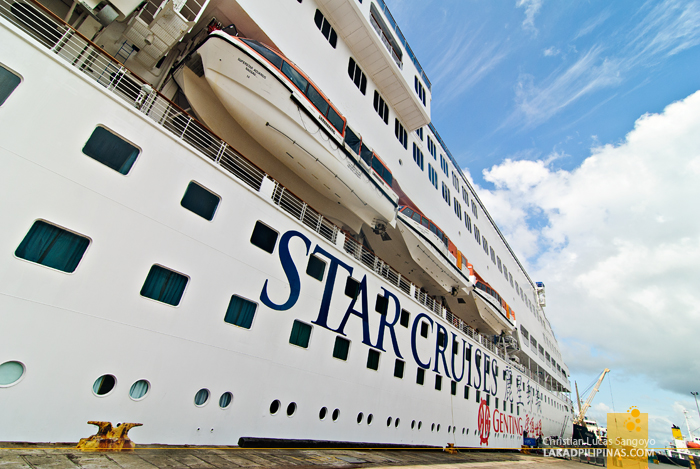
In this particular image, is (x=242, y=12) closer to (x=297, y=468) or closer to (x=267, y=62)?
(x=267, y=62)

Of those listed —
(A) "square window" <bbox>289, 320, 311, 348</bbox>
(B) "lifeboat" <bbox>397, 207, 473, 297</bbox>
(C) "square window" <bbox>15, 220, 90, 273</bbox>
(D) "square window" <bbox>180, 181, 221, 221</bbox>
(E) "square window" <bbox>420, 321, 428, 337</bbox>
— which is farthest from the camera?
(B) "lifeboat" <bbox>397, 207, 473, 297</bbox>

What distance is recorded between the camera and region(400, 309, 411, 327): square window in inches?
413

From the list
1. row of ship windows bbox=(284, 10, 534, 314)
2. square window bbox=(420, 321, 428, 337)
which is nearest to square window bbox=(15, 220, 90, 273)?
row of ship windows bbox=(284, 10, 534, 314)

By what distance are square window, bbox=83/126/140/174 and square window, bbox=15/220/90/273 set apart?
110 cm

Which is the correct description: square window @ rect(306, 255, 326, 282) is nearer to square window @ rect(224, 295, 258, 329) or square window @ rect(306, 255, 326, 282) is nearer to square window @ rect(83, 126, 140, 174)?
square window @ rect(224, 295, 258, 329)

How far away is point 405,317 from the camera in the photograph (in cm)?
1066

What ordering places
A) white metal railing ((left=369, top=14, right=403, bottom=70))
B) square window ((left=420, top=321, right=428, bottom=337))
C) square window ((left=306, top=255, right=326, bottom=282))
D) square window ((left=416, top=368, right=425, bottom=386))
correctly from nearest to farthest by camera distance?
square window ((left=306, top=255, right=326, bottom=282)) → square window ((left=416, top=368, right=425, bottom=386)) → square window ((left=420, top=321, right=428, bottom=337)) → white metal railing ((left=369, top=14, right=403, bottom=70))

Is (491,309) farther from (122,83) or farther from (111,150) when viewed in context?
(122,83)

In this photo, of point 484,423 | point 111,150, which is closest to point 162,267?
point 111,150

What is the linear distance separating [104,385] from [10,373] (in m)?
0.93

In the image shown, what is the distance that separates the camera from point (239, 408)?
5.56 meters

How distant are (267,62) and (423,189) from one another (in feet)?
31.4

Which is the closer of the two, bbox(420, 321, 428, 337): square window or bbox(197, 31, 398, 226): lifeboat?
bbox(197, 31, 398, 226): lifeboat

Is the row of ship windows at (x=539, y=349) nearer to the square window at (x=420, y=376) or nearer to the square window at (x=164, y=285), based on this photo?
the square window at (x=420, y=376)
